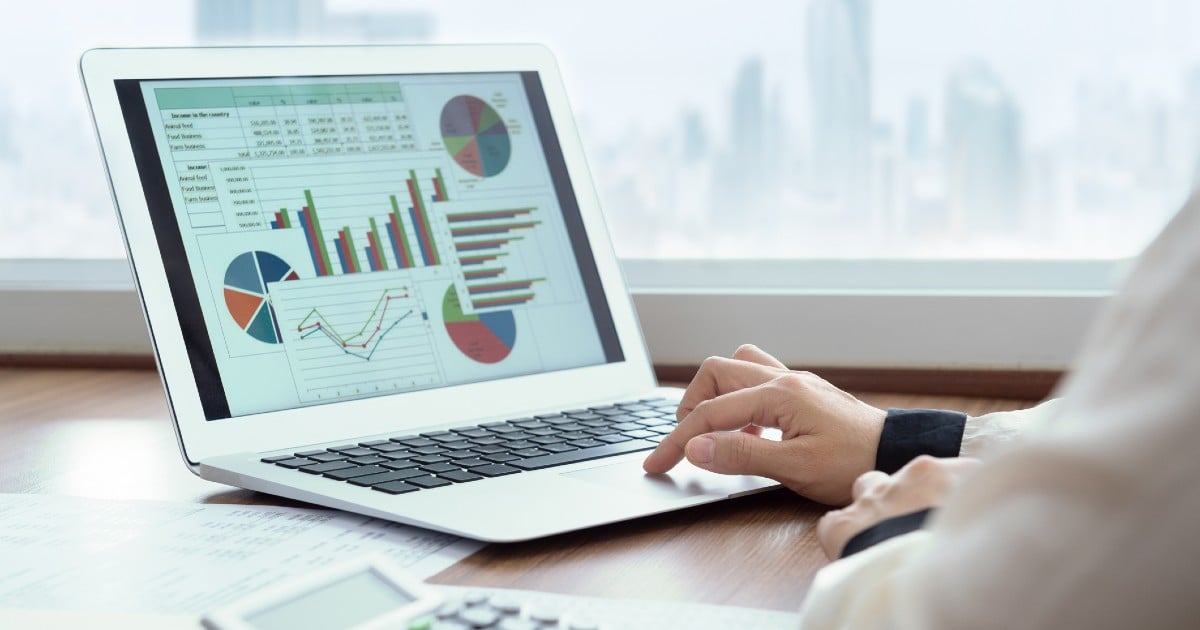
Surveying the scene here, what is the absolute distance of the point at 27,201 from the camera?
162 centimetres

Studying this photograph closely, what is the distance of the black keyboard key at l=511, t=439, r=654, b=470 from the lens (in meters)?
0.82

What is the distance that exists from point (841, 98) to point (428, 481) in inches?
32.2

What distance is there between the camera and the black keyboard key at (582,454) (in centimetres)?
82

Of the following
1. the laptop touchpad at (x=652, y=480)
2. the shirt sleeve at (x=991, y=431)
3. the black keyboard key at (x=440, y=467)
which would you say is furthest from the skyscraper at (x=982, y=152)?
the black keyboard key at (x=440, y=467)

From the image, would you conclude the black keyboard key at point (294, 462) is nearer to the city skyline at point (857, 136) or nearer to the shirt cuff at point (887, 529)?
the shirt cuff at point (887, 529)

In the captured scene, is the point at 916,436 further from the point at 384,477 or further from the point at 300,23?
the point at 300,23

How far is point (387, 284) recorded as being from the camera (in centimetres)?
101

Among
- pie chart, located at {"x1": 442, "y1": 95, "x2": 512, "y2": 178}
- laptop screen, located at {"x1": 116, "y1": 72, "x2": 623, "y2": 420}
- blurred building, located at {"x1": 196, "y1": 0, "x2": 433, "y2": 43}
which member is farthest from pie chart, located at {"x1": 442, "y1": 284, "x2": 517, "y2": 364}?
blurred building, located at {"x1": 196, "y1": 0, "x2": 433, "y2": 43}

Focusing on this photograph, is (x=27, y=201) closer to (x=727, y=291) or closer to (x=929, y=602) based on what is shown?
(x=727, y=291)

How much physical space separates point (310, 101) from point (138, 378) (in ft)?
1.72

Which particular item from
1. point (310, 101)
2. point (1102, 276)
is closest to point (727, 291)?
point (1102, 276)

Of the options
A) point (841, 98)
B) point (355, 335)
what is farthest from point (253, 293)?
point (841, 98)

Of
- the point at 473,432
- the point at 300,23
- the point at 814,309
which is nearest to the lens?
the point at 473,432

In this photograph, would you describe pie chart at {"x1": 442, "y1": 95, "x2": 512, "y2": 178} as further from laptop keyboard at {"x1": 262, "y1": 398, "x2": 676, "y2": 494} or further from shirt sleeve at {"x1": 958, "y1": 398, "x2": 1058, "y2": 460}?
shirt sleeve at {"x1": 958, "y1": 398, "x2": 1058, "y2": 460}
